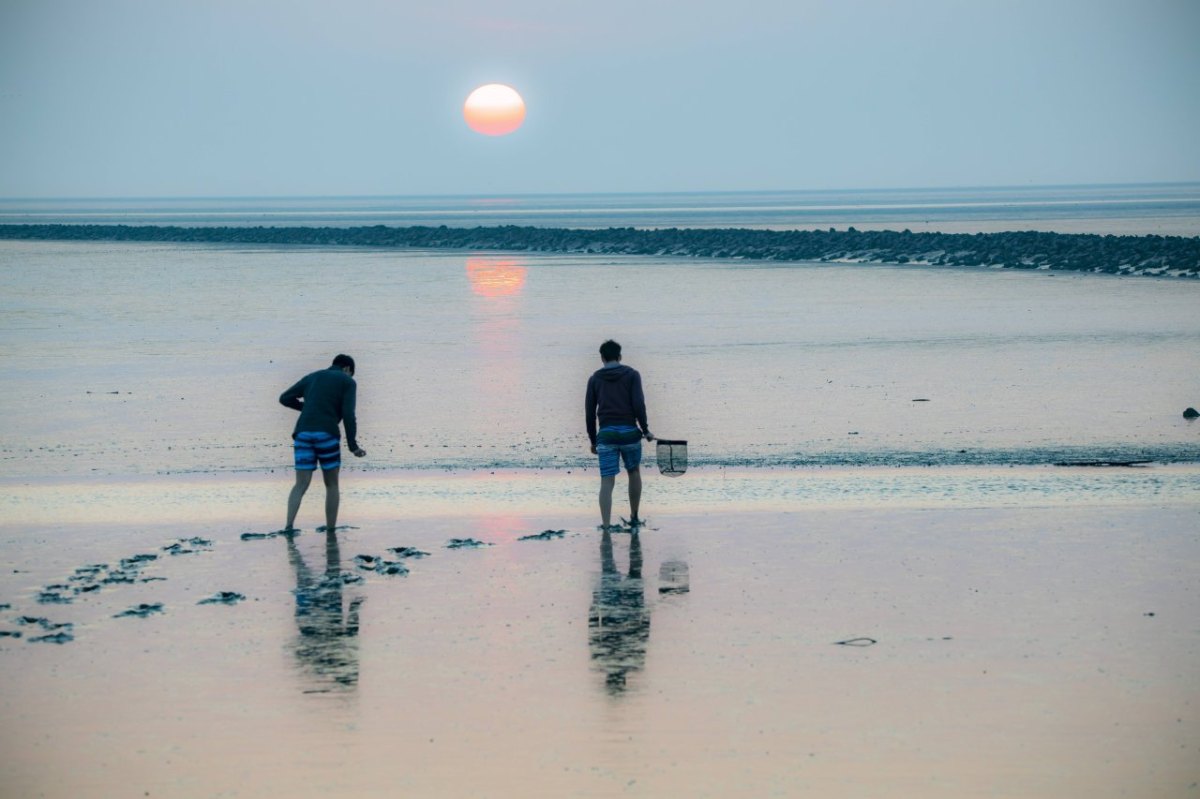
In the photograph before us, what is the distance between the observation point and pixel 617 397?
43.8 feet

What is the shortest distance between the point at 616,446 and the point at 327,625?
3.76m

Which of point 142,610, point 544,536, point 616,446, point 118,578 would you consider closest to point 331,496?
point 544,536

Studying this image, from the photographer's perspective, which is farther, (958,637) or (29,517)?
(29,517)

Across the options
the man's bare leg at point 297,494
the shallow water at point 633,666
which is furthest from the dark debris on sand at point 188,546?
the man's bare leg at point 297,494

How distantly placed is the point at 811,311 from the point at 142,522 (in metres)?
27.1

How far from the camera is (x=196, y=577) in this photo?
11.8 meters

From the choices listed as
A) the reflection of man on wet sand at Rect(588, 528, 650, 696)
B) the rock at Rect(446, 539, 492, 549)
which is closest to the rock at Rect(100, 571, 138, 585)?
the rock at Rect(446, 539, 492, 549)

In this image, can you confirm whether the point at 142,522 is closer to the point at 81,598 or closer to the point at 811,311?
the point at 81,598

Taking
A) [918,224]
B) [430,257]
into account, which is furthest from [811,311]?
[918,224]

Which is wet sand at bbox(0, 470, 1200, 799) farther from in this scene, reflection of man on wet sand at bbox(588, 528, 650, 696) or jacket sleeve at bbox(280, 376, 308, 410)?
jacket sleeve at bbox(280, 376, 308, 410)

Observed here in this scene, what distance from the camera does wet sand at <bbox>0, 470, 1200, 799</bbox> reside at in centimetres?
769

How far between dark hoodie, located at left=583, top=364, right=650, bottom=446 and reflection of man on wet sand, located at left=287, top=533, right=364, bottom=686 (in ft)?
7.92

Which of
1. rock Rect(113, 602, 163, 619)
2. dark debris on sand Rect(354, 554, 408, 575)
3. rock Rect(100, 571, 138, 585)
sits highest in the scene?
rock Rect(113, 602, 163, 619)

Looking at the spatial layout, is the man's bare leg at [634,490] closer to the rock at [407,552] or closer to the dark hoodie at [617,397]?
Result: the dark hoodie at [617,397]
